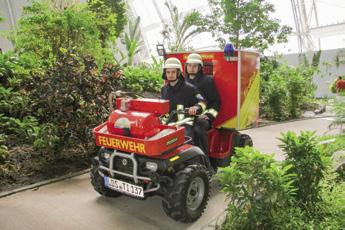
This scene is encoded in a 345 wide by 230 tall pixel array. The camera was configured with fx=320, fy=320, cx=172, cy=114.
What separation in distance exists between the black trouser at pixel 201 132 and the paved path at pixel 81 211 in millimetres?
655

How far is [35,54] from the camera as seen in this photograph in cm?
639

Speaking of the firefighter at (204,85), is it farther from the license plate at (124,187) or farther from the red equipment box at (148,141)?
the license plate at (124,187)

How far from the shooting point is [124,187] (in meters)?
3.24

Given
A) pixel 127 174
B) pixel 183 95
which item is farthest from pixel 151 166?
pixel 183 95

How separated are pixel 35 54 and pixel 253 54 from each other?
4288mm

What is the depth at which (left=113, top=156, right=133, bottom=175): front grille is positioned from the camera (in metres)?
3.30

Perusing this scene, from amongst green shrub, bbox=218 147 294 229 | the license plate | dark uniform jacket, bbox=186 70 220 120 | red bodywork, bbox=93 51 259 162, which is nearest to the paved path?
the license plate

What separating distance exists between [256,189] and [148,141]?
106cm

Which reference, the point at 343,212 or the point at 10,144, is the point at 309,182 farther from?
the point at 10,144

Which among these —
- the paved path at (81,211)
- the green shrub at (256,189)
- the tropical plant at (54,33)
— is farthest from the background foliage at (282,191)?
the tropical plant at (54,33)

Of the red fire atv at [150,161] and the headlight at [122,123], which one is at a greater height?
the headlight at [122,123]

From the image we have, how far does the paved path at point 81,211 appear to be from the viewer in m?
3.27

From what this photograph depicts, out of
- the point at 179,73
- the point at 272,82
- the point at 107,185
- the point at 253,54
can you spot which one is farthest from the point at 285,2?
the point at 107,185

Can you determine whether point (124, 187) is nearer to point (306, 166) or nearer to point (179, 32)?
point (306, 166)
